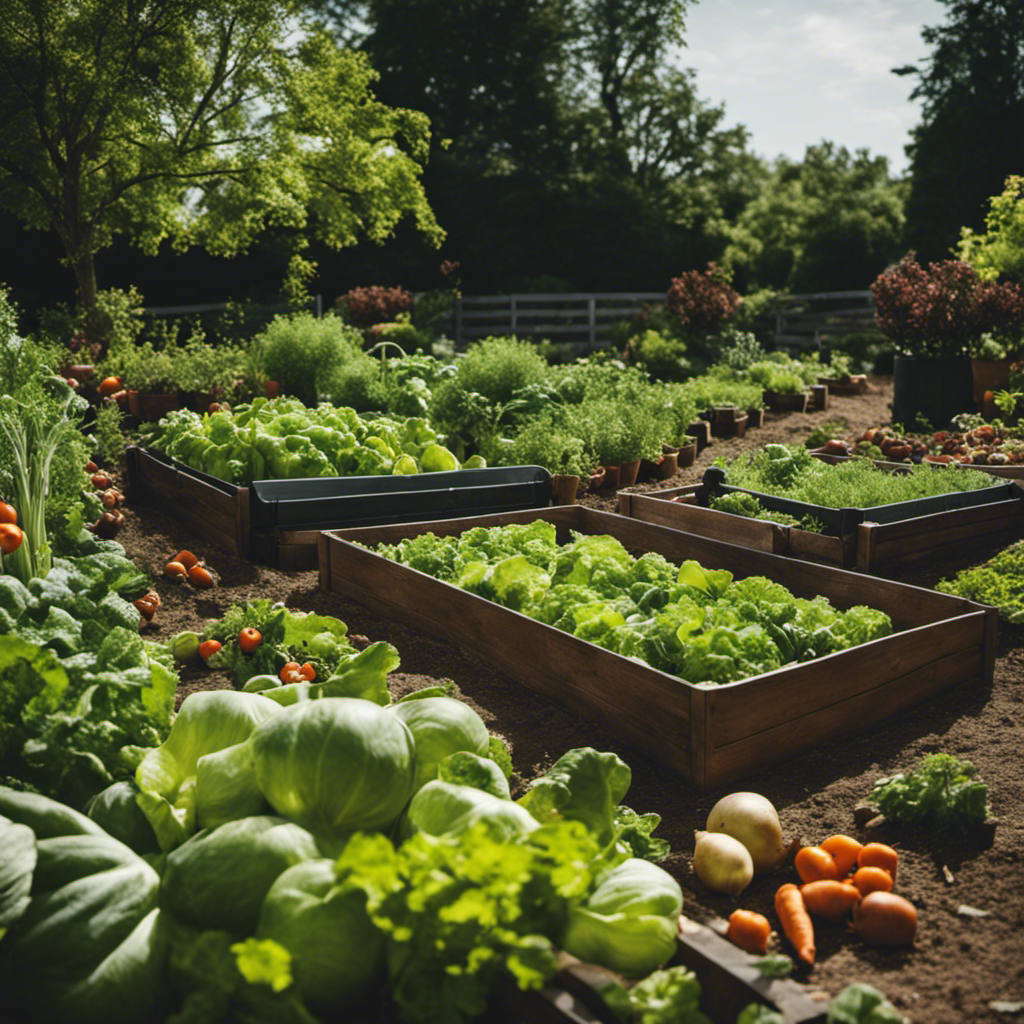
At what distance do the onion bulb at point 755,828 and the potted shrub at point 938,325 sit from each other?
9.20 m

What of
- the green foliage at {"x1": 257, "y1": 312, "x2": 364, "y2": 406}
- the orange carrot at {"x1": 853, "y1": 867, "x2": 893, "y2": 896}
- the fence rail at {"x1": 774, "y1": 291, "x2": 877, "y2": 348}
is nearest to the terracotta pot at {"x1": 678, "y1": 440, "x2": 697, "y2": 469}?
the green foliage at {"x1": 257, "y1": 312, "x2": 364, "y2": 406}

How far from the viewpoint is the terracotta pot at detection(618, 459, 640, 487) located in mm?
8766

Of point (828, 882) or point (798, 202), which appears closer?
point (828, 882)

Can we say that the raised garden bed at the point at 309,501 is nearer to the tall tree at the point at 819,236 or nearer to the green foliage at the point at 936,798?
the green foliage at the point at 936,798

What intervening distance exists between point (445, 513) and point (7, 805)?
4.98 meters

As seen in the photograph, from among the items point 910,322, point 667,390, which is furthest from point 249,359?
point 910,322

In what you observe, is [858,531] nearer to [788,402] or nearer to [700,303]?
[788,402]

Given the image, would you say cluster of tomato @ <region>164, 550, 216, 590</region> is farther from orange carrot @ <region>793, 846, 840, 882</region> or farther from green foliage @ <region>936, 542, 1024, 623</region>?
green foliage @ <region>936, 542, 1024, 623</region>

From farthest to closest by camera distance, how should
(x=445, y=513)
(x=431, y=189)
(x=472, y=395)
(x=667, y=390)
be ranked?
(x=431, y=189) < (x=667, y=390) < (x=472, y=395) < (x=445, y=513)

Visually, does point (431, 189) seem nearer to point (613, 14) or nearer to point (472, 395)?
point (613, 14)

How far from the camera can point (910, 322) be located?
11.2 meters

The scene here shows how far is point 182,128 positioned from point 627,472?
9.84 meters

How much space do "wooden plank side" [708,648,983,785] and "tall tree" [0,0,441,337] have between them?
13002mm

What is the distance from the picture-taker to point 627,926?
1976 millimetres
